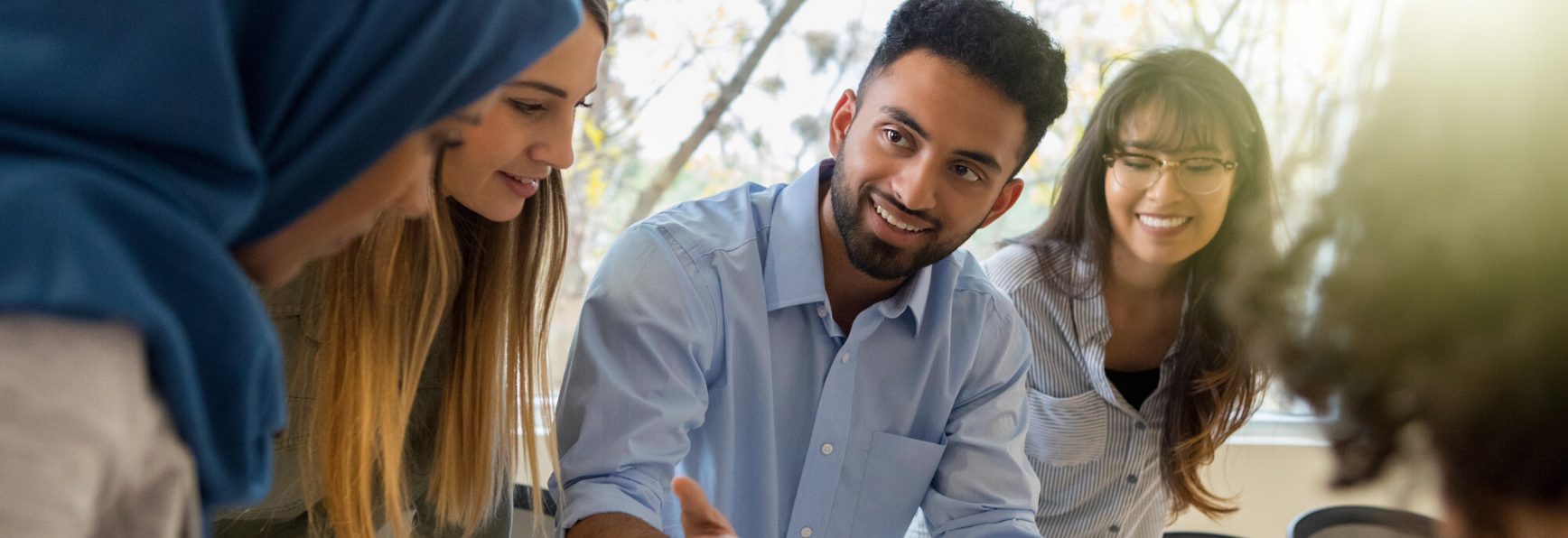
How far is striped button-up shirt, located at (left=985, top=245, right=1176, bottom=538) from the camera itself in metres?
1.92

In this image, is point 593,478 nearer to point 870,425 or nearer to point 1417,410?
point 870,425

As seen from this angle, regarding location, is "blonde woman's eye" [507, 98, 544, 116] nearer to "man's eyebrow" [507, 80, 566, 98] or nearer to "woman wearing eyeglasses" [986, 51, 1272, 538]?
"man's eyebrow" [507, 80, 566, 98]

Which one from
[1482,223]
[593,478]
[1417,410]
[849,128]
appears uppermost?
[1482,223]

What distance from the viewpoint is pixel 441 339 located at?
140cm

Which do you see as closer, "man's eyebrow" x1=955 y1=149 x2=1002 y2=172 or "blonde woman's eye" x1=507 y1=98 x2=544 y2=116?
"blonde woman's eye" x1=507 y1=98 x2=544 y2=116

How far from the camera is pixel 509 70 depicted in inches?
27.8

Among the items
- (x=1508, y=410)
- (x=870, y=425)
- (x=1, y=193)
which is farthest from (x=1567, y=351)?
(x=870, y=425)

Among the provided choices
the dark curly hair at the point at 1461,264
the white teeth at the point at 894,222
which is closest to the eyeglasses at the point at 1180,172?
the white teeth at the point at 894,222

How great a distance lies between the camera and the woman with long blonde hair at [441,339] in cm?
121

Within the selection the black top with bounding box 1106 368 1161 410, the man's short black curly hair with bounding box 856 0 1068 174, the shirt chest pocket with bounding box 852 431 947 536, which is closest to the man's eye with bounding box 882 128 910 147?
the man's short black curly hair with bounding box 856 0 1068 174

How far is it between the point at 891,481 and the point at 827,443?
0.14 m

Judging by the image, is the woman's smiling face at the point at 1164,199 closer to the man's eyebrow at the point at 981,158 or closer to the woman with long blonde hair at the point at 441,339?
the man's eyebrow at the point at 981,158

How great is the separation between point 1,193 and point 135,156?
7cm

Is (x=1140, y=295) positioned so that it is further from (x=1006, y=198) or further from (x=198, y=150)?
(x=198, y=150)
